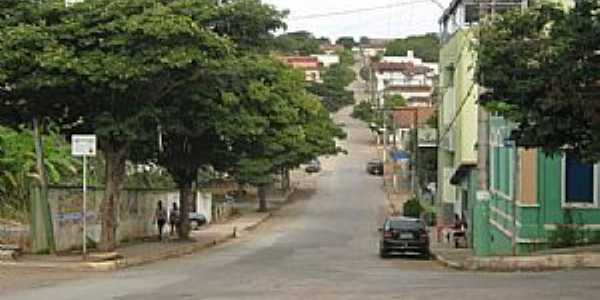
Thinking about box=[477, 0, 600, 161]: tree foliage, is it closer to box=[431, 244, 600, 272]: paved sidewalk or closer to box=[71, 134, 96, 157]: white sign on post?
box=[431, 244, 600, 272]: paved sidewalk

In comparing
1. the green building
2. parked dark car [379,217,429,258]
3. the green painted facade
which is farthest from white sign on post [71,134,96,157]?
parked dark car [379,217,429,258]

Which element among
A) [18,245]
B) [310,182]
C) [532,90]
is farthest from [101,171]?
[310,182]

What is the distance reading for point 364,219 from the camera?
72.3 meters

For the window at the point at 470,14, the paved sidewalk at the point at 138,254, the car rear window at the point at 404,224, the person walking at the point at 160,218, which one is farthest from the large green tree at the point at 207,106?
the window at the point at 470,14

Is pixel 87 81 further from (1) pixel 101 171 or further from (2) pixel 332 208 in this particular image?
(2) pixel 332 208

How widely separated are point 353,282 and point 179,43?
9.04 meters

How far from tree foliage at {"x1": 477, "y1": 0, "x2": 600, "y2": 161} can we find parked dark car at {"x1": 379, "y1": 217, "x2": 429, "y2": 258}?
13.9 m

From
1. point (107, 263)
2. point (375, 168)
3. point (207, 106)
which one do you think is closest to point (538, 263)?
point (107, 263)

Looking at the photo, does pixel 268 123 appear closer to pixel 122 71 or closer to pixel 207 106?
pixel 207 106

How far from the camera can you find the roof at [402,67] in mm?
187300

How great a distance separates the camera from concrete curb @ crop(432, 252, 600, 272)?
2589 cm

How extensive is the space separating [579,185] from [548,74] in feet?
23.9

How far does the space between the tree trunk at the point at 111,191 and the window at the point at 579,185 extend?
12333 mm

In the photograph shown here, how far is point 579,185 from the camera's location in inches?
1168
